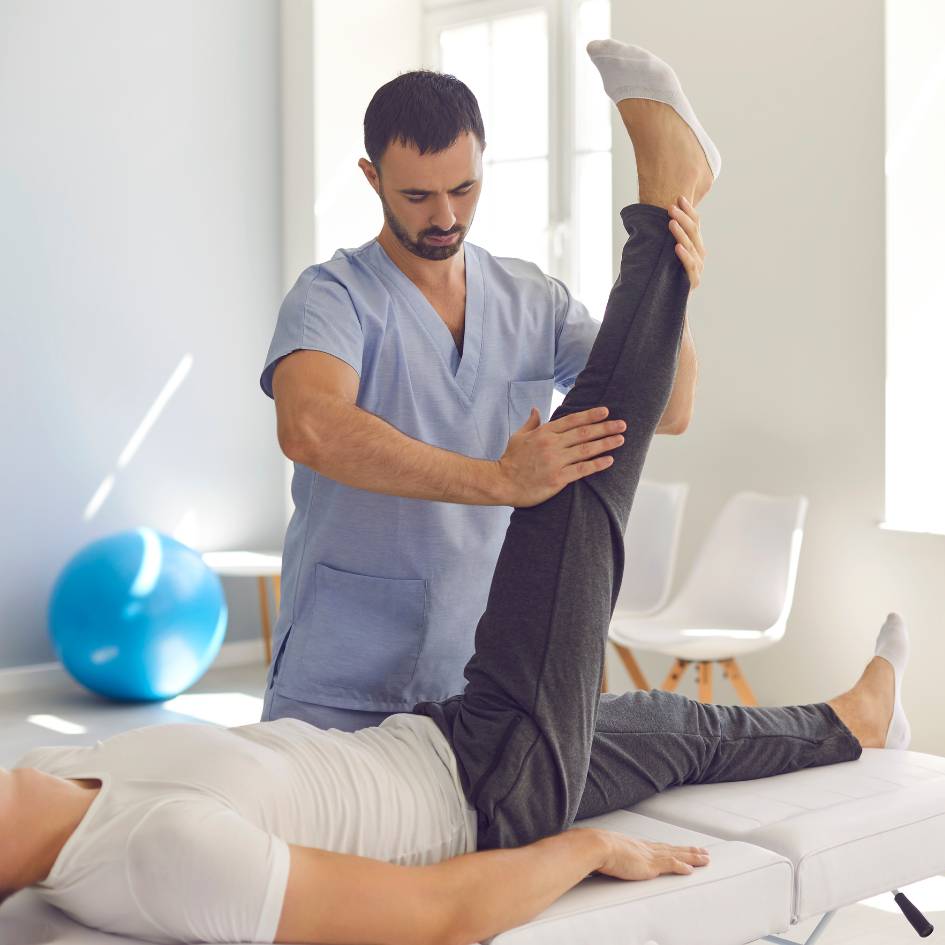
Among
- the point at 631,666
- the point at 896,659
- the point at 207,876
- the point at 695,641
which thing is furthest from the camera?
the point at 631,666

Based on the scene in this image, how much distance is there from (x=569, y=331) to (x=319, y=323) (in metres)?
0.46

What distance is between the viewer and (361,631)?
180 centimetres

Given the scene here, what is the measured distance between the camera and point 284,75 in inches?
210

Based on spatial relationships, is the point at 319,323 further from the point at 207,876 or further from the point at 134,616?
the point at 134,616

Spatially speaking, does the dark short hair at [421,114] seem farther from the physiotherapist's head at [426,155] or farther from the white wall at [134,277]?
the white wall at [134,277]

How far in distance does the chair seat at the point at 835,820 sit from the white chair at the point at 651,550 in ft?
6.06

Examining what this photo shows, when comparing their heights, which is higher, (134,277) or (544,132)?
(544,132)

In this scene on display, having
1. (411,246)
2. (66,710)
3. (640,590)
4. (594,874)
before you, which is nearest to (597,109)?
(640,590)

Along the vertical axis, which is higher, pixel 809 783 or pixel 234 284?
pixel 234 284

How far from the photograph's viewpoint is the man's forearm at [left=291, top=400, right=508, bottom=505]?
1.60 meters

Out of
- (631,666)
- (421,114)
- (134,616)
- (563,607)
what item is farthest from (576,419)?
Result: (134,616)

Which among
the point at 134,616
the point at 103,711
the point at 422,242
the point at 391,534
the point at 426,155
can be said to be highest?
the point at 426,155

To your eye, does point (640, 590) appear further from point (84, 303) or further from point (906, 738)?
point (84, 303)

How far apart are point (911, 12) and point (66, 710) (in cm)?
345
